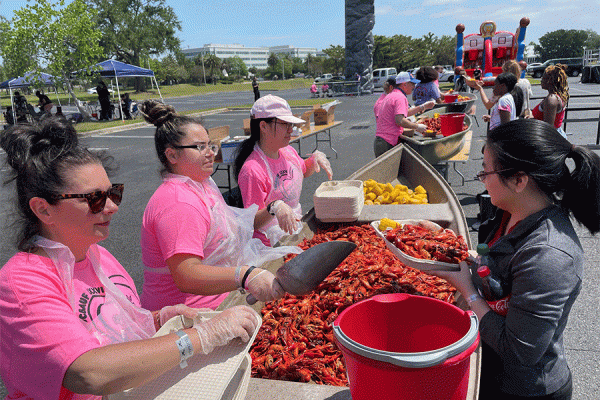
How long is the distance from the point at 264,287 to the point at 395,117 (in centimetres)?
616

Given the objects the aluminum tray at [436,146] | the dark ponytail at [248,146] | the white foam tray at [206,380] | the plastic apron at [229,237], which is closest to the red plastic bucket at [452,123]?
the aluminum tray at [436,146]

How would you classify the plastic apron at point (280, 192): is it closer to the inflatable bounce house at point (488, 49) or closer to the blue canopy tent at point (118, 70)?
the blue canopy tent at point (118, 70)

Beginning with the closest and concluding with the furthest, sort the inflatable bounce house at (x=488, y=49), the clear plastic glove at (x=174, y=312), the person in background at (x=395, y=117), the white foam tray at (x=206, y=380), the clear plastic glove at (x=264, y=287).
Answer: the white foam tray at (x=206, y=380) → the clear plastic glove at (x=264, y=287) → the clear plastic glove at (x=174, y=312) → the person in background at (x=395, y=117) → the inflatable bounce house at (x=488, y=49)

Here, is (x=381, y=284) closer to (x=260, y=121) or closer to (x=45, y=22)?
(x=260, y=121)

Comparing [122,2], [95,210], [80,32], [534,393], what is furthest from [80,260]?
[122,2]

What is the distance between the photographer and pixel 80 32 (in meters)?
23.0

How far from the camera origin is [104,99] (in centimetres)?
2473

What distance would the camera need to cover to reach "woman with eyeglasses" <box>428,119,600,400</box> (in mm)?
1577

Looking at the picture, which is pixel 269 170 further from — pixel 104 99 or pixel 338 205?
pixel 104 99

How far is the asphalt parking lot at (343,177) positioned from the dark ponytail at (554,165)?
193 centimetres

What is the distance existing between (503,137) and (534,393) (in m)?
1.15

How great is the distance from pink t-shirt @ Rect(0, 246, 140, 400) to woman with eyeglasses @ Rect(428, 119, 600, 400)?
162cm

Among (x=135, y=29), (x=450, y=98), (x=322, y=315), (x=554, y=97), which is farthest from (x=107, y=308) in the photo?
(x=135, y=29)

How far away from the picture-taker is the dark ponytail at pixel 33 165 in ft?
5.09
